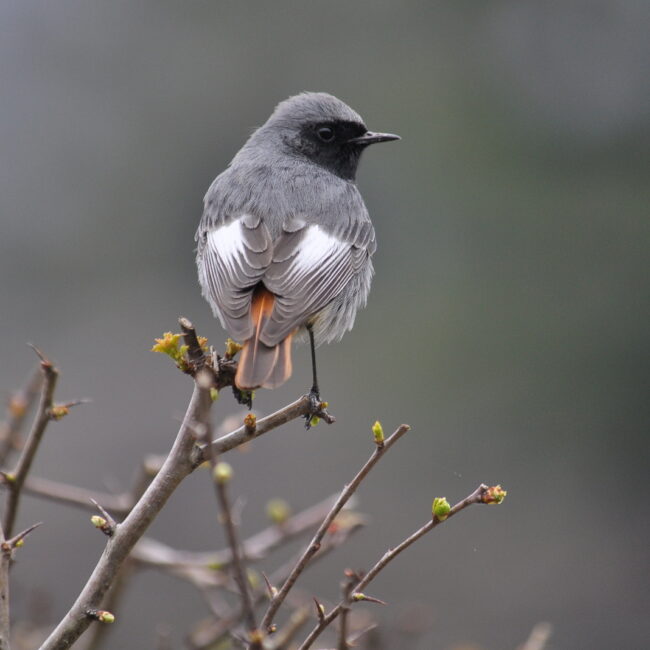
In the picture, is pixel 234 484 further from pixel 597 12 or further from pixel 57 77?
pixel 597 12

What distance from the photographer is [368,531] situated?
775 centimetres

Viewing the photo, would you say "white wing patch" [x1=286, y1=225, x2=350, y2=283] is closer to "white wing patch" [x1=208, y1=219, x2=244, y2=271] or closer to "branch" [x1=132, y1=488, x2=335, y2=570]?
"white wing patch" [x1=208, y1=219, x2=244, y2=271]

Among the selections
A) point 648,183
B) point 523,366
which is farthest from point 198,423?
point 648,183

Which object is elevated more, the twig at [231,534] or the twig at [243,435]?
the twig at [243,435]

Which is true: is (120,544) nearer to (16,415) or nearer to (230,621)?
(230,621)

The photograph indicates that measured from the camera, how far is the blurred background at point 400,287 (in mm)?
7727

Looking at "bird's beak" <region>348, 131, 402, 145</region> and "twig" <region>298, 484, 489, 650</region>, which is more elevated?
"bird's beak" <region>348, 131, 402, 145</region>

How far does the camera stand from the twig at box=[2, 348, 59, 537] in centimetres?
275

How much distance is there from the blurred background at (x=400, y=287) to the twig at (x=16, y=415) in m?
2.72

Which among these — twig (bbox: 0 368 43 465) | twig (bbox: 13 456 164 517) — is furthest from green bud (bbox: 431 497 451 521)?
twig (bbox: 0 368 43 465)

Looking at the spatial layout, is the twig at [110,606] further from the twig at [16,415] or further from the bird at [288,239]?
the bird at [288,239]

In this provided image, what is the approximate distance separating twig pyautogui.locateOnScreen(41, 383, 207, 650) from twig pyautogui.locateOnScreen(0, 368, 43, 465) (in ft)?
4.05

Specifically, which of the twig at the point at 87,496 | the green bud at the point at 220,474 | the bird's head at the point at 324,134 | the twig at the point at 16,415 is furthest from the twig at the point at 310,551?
the bird's head at the point at 324,134

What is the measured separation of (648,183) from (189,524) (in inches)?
237
